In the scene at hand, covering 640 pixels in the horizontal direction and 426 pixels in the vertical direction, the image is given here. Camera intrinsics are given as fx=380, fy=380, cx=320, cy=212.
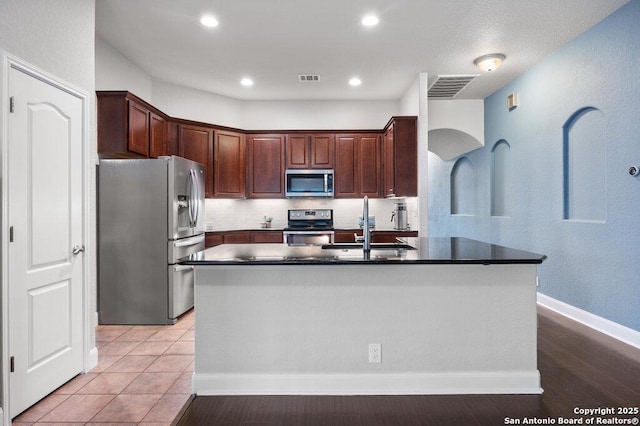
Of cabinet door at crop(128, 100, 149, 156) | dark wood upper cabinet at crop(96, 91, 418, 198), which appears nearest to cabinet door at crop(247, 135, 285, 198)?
dark wood upper cabinet at crop(96, 91, 418, 198)

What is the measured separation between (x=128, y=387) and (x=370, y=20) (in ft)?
12.2

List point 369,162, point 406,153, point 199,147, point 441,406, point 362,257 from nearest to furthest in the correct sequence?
1. point 441,406
2. point 362,257
3. point 406,153
4. point 199,147
5. point 369,162

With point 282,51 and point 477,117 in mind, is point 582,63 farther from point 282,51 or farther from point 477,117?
point 282,51

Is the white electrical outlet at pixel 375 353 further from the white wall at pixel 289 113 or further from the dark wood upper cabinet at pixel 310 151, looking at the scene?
the white wall at pixel 289 113

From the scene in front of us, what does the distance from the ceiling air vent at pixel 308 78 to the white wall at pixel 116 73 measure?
2110 millimetres

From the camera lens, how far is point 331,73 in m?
5.13

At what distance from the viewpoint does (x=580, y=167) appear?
421cm

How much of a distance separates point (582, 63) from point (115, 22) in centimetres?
482

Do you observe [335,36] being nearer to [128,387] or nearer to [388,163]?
[388,163]

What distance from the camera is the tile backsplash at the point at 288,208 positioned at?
6.36 metres

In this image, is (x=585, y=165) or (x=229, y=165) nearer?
(x=585, y=165)

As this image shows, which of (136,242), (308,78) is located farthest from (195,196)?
(308,78)

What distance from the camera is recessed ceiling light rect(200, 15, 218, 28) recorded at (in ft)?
11.9

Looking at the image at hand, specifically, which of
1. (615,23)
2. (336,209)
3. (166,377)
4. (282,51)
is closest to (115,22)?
(282,51)
